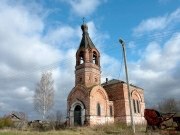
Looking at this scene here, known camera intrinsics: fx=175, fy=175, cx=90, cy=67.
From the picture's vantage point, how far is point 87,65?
2403 centimetres

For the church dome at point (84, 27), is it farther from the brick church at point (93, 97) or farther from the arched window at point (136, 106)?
the arched window at point (136, 106)

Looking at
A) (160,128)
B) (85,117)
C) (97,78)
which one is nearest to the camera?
(160,128)

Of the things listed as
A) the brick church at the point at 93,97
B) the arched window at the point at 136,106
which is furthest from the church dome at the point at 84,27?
the arched window at the point at 136,106

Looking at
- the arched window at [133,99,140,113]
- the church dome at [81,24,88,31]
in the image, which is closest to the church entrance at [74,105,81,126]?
the arched window at [133,99,140,113]

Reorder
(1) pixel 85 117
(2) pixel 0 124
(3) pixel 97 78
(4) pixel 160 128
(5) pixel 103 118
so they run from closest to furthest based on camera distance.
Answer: (4) pixel 160 128
(1) pixel 85 117
(5) pixel 103 118
(3) pixel 97 78
(2) pixel 0 124

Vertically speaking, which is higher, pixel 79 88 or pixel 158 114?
pixel 79 88

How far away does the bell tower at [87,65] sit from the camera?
77.8 ft

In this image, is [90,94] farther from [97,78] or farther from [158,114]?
[158,114]

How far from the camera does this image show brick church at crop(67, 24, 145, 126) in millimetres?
21469

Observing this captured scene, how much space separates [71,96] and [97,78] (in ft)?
14.4

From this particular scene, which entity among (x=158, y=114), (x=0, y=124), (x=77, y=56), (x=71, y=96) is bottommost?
(x=0, y=124)

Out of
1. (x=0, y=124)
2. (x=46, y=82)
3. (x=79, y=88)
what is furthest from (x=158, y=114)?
(x=0, y=124)

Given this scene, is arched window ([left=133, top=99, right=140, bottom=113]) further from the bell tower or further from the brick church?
the bell tower

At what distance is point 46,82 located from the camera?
2580 centimetres
